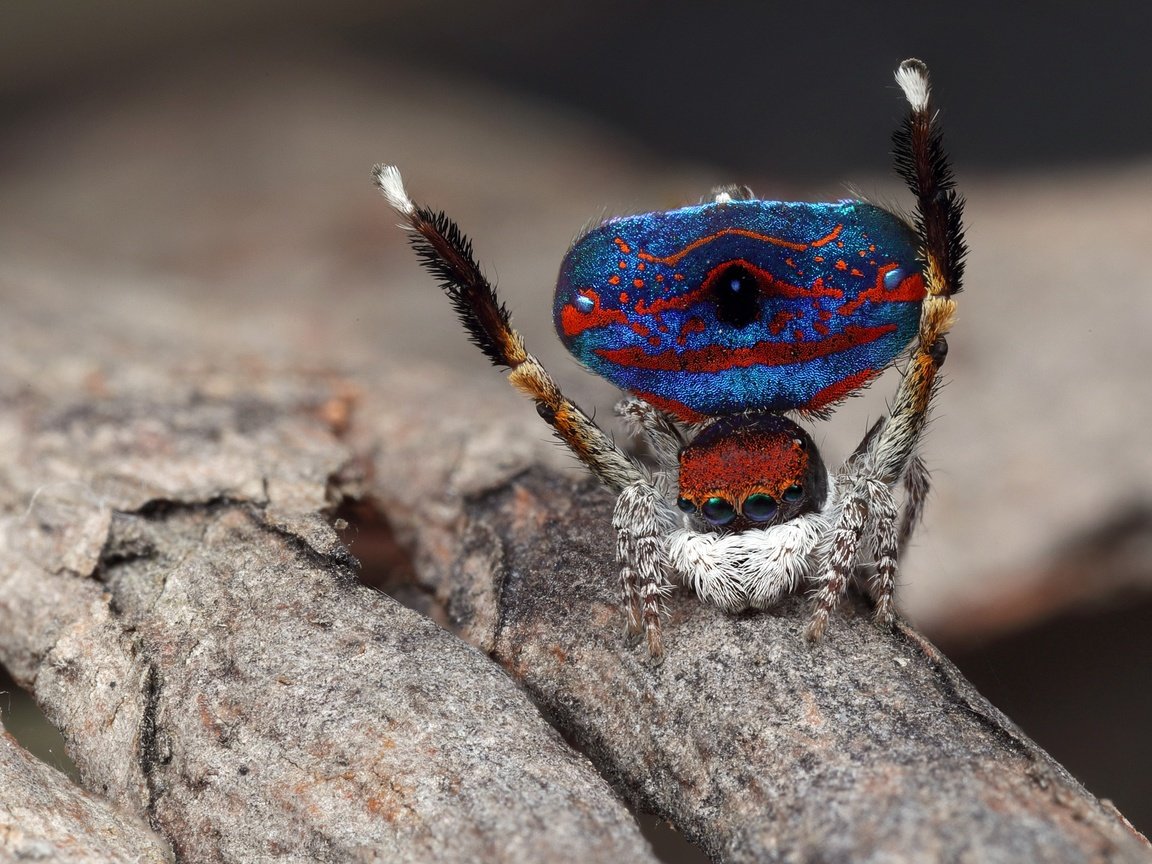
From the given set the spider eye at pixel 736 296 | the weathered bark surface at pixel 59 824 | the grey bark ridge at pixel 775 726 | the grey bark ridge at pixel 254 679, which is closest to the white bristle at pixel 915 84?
the spider eye at pixel 736 296

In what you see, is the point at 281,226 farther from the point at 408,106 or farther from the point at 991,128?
the point at 991,128

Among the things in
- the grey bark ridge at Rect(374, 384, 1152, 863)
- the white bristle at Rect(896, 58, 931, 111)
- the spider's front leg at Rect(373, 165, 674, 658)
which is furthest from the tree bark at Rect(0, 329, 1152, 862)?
the white bristle at Rect(896, 58, 931, 111)

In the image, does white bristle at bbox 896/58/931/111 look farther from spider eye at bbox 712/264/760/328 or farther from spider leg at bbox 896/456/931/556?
spider leg at bbox 896/456/931/556

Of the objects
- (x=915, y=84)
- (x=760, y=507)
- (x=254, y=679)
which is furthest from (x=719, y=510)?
(x=254, y=679)

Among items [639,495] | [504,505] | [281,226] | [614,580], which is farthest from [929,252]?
[281,226]

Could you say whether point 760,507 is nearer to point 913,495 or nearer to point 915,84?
point 913,495
